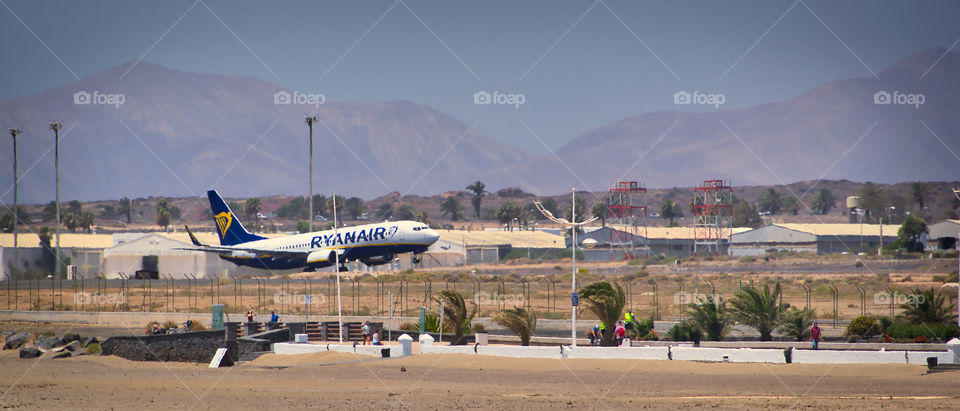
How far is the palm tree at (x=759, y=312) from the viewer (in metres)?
36.3

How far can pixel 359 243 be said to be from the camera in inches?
2781

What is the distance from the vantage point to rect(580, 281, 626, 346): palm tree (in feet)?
114

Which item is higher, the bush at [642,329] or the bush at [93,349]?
the bush at [642,329]

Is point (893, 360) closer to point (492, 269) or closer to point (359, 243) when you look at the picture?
point (359, 243)

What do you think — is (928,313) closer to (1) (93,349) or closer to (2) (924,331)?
(2) (924,331)

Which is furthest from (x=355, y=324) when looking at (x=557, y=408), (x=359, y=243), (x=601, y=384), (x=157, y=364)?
(x=359, y=243)

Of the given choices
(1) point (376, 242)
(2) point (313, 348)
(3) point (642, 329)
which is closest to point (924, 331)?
(3) point (642, 329)

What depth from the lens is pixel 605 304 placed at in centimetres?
3472

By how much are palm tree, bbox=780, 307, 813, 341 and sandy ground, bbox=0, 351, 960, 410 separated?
726 cm

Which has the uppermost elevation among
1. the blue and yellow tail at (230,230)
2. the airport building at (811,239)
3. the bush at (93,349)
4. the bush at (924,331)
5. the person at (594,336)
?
the blue and yellow tail at (230,230)

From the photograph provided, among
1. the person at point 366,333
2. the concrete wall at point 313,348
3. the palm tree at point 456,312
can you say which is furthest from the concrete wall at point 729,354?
the person at point 366,333

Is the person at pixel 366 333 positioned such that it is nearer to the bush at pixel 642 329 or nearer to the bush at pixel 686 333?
the bush at pixel 642 329

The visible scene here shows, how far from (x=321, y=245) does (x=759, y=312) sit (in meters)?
45.4

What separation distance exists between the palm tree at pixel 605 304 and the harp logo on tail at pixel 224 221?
54623mm
